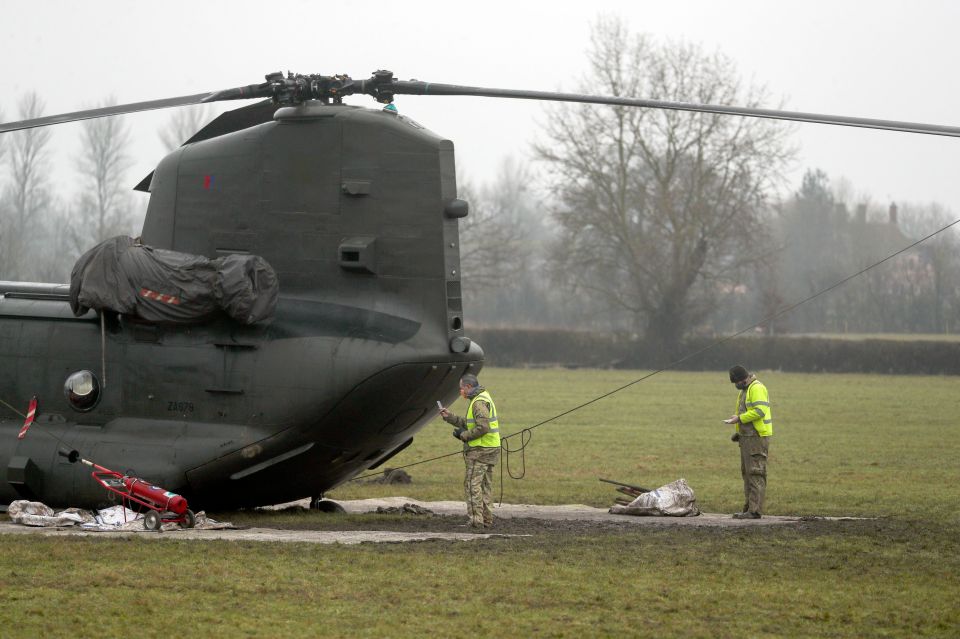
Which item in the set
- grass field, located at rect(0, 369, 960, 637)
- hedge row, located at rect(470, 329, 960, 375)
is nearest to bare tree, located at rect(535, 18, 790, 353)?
hedge row, located at rect(470, 329, 960, 375)

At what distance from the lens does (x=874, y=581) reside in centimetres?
1184

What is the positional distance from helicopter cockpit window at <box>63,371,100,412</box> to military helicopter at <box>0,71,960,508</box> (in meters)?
0.02

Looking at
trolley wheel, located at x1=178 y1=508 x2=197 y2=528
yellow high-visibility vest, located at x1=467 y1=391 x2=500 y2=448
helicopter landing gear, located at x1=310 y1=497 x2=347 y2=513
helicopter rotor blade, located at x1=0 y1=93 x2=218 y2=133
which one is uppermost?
helicopter rotor blade, located at x1=0 y1=93 x2=218 y2=133

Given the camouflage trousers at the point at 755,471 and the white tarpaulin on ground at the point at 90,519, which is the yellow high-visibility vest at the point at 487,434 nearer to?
the white tarpaulin on ground at the point at 90,519

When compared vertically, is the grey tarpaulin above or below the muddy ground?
above

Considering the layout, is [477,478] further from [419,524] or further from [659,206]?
[659,206]

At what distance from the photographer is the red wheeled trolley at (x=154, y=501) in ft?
46.6

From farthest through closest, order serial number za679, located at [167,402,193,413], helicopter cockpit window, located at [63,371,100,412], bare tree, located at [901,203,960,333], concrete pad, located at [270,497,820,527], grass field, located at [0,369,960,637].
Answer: bare tree, located at [901,203,960,333] < concrete pad, located at [270,497,820,527] < helicopter cockpit window, located at [63,371,100,412] < serial number za679, located at [167,402,193,413] < grass field, located at [0,369,960,637]

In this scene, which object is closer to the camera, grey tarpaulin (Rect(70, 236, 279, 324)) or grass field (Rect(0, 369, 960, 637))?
grass field (Rect(0, 369, 960, 637))

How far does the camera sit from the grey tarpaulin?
48.3 ft

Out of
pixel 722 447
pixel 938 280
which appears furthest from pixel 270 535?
pixel 938 280

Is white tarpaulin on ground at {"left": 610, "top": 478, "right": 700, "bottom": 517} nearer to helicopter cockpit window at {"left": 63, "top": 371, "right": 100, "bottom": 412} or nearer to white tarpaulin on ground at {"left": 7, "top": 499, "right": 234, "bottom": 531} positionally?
white tarpaulin on ground at {"left": 7, "top": 499, "right": 234, "bottom": 531}

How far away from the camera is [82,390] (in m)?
15.5

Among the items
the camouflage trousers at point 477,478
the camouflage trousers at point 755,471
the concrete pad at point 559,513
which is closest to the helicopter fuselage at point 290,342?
the camouflage trousers at point 477,478
